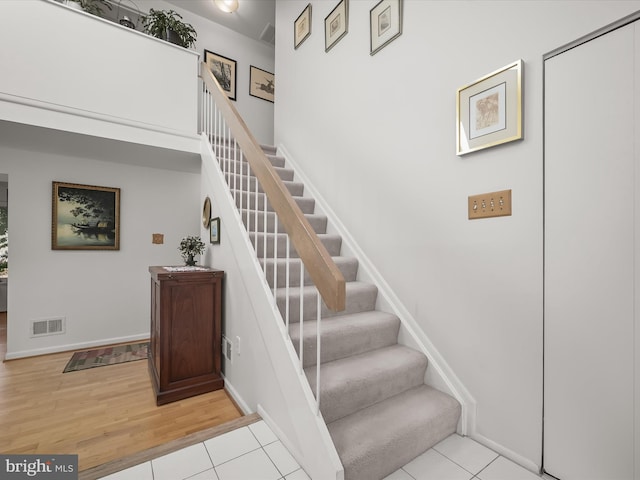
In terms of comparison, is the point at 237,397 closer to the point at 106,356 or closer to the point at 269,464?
the point at 269,464

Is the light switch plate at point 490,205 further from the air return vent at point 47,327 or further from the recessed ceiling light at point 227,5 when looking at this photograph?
the air return vent at point 47,327

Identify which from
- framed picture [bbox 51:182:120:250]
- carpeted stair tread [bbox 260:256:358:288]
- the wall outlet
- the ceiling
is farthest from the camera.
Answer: the ceiling

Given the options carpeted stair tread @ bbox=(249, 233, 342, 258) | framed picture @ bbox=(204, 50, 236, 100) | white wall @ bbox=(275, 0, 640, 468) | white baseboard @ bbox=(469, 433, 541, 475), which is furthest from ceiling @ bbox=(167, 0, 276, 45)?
white baseboard @ bbox=(469, 433, 541, 475)

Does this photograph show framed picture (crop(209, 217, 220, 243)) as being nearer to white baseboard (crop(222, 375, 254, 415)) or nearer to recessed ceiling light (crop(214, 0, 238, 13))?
white baseboard (crop(222, 375, 254, 415))

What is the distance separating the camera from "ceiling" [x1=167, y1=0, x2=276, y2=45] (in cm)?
399

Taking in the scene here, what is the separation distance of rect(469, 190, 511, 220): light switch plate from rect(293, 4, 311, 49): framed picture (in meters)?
2.73

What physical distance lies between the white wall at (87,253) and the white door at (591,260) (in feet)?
11.4

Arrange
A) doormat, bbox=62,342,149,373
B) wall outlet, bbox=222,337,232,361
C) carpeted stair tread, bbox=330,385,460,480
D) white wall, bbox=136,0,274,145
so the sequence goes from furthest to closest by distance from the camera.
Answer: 1. white wall, bbox=136,0,274,145
2. doormat, bbox=62,342,149,373
3. wall outlet, bbox=222,337,232,361
4. carpeted stair tread, bbox=330,385,460,480

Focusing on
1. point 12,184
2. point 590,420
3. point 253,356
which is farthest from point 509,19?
point 12,184

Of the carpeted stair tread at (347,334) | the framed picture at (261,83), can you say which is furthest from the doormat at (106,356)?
the framed picture at (261,83)

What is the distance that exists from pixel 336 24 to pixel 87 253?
3673mm

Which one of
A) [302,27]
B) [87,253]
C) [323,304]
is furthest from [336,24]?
[87,253]

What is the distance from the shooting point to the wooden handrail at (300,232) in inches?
45.1

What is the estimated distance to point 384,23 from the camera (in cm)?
227
